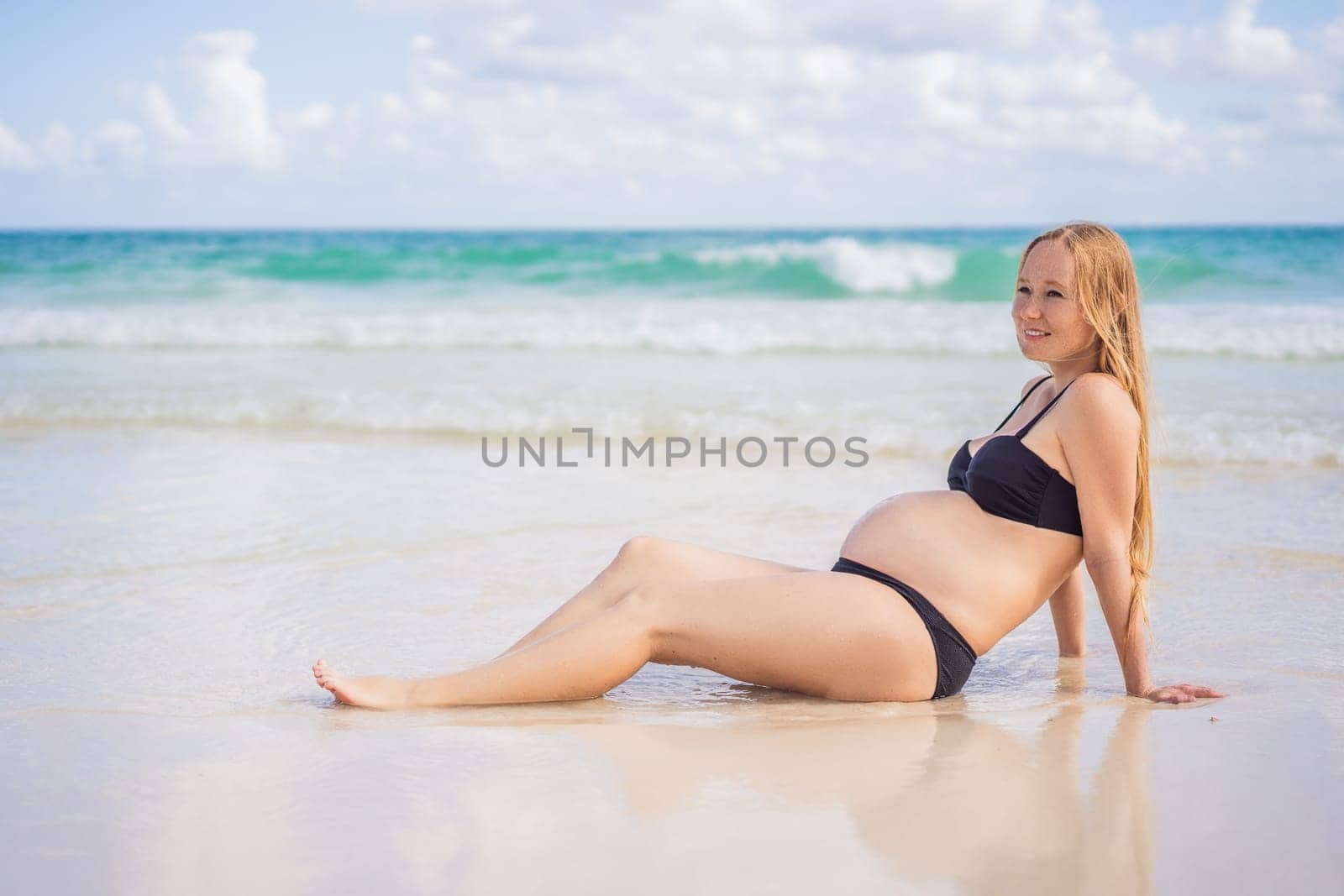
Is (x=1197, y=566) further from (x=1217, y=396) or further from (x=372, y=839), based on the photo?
(x=1217, y=396)

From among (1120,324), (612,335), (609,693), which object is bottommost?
(609,693)

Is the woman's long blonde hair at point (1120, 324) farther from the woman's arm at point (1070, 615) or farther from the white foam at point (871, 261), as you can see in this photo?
the white foam at point (871, 261)

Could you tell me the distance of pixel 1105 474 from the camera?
301cm

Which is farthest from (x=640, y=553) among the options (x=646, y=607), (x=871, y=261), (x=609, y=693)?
(x=871, y=261)

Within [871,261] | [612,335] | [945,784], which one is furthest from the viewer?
[871,261]

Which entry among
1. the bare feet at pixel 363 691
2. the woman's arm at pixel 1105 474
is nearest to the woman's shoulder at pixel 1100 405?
the woman's arm at pixel 1105 474

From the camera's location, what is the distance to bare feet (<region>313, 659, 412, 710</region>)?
3.16 metres

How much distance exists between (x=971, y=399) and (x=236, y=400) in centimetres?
578

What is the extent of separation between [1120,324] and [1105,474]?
0.45 meters

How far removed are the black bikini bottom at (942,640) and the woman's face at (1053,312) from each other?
0.71 meters

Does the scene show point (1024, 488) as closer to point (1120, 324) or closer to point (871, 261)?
point (1120, 324)

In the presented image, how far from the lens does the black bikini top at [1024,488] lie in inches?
121

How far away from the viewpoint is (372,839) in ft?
7.74

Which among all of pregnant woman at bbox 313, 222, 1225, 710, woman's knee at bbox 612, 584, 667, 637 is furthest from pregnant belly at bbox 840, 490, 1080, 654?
woman's knee at bbox 612, 584, 667, 637
